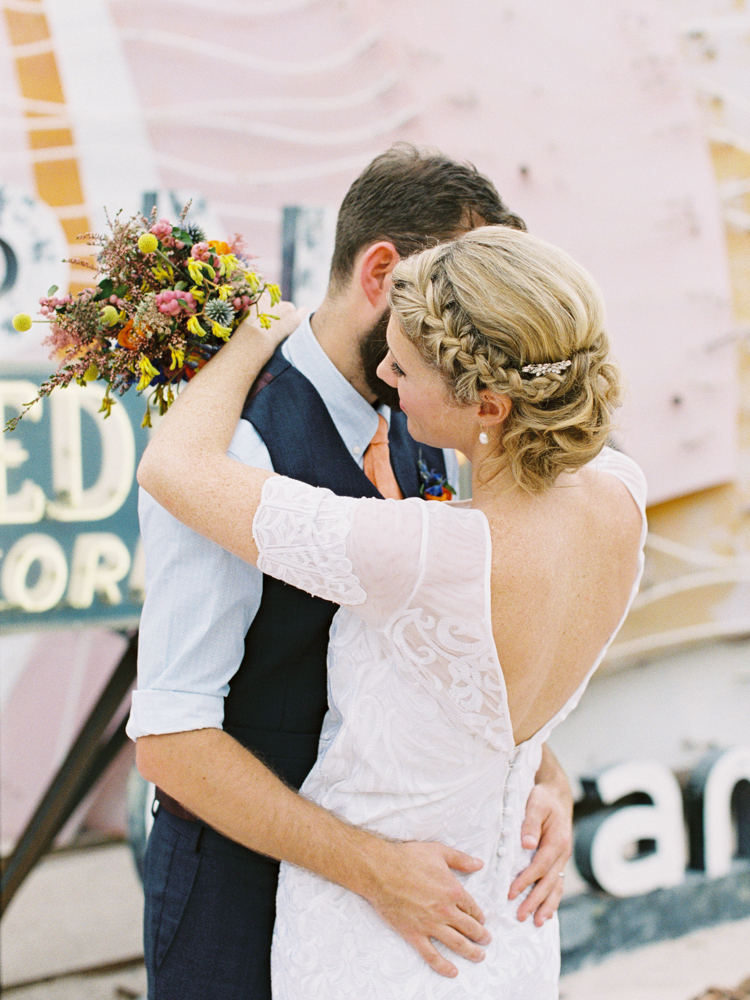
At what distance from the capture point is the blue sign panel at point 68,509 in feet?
8.05

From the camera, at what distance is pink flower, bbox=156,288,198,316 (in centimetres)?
116

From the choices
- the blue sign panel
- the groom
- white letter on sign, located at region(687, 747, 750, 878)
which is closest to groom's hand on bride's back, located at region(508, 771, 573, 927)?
the groom

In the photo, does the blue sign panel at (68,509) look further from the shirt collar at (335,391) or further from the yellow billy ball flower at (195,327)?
the yellow billy ball flower at (195,327)

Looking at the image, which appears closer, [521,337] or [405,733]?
[521,337]

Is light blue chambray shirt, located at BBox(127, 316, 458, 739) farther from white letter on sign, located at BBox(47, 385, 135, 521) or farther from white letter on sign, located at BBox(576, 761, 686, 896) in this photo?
white letter on sign, located at BBox(576, 761, 686, 896)

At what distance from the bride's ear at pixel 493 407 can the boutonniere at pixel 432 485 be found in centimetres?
41

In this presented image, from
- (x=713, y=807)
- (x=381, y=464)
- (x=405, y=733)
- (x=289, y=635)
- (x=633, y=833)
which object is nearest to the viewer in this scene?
(x=405, y=733)

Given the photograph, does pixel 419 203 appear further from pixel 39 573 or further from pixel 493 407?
pixel 39 573

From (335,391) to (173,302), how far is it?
0.99 feet

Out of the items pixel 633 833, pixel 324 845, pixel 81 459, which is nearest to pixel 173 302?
pixel 324 845

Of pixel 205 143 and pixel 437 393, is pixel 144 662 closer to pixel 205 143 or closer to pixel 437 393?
pixel 437 393

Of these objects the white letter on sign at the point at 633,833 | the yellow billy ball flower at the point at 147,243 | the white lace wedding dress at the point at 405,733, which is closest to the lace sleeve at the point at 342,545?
the white lace wedding dress at the point at 405,733

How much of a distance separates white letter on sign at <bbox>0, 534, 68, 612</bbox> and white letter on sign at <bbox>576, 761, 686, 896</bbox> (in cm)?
203

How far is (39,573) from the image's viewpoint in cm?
247
